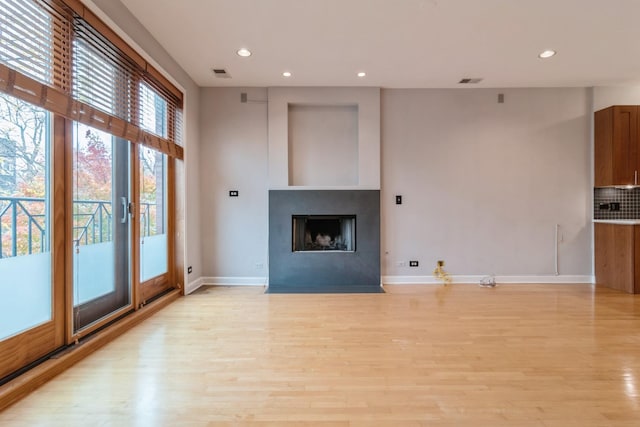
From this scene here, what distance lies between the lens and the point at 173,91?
3.63 m

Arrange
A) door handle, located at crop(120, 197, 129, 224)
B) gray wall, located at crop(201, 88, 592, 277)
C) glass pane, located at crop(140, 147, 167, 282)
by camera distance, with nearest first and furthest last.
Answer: door handle, located at crop(120, 197, 129, 224), glass pane, located at crop(140, 147, 167, 282), gray wall, located at crop(201, 88, 592, 277)

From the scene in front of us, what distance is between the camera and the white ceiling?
2.64 metres

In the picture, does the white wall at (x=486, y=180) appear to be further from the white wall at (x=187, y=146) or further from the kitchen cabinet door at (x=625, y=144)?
the white wall at (x=187, y=146)

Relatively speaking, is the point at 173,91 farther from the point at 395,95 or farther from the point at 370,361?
the point at 370,361

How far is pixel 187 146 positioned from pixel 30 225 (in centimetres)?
224

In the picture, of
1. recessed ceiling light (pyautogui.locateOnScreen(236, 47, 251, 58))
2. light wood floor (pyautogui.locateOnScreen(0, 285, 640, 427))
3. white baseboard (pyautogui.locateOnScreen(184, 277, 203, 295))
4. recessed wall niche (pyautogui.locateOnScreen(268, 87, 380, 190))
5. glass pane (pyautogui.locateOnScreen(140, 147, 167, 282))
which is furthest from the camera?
recessed wall niche (pyautogui.locateOnScreen(268, 87, 380, 190))

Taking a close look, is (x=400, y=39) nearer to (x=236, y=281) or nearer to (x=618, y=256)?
(x=236, y=281)

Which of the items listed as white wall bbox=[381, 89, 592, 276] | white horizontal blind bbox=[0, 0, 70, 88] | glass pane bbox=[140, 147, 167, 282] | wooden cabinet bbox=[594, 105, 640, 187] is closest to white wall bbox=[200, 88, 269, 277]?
glass pane bbox=[140, 147, 167, 282]

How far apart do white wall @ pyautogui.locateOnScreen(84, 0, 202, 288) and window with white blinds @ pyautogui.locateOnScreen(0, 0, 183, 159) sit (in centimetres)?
17

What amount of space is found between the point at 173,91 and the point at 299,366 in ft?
10.9

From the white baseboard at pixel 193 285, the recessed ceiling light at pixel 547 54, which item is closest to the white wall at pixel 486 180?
the recessed ceiling light at pixel 547 54

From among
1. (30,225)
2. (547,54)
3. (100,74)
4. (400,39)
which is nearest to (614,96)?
(547,54)

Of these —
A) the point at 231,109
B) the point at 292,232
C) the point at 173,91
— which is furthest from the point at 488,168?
the point at 173,91

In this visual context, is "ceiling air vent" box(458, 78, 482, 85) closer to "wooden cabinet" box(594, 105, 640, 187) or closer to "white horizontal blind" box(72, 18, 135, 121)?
"wooden cabinet" box(594, 105, 640, 187)
